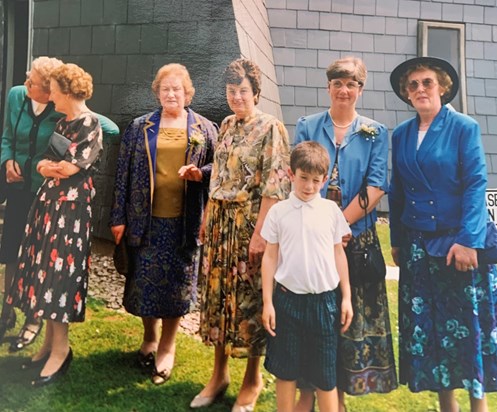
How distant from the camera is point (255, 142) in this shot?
2467 mm

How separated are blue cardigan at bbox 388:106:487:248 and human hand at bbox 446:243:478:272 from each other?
0.03 m

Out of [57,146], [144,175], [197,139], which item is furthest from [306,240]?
[57,146]

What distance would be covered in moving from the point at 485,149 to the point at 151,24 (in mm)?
1763

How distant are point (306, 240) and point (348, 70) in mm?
823

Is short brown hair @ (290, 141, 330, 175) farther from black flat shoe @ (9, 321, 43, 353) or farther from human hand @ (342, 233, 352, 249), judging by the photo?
black flat shoe @ (9, 321, 43, 353)

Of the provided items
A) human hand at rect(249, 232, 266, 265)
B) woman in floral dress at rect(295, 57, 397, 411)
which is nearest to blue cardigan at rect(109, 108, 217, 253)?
human hand at rect(249, 232, 266, 265)

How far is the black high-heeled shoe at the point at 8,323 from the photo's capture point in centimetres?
269

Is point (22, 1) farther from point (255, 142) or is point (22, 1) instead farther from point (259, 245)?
point (259, 245)

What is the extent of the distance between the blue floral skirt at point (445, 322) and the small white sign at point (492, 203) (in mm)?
260

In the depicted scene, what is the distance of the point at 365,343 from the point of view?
8.17 ft

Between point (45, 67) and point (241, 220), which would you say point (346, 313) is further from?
point (45, 67)

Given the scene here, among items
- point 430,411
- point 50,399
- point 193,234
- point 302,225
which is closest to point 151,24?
point 193,234

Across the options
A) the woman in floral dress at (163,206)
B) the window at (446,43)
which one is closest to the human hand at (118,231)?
the woman in floral dress at (163,206)

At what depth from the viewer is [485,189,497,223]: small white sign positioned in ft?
8.40
